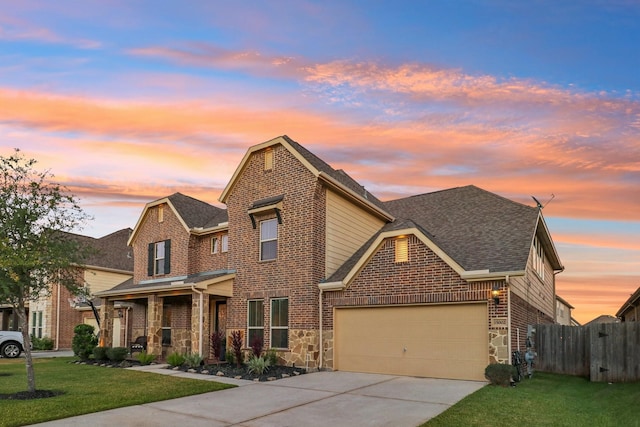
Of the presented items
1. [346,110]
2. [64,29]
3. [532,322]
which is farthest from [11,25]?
[532,322]

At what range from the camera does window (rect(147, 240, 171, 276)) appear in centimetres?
2359

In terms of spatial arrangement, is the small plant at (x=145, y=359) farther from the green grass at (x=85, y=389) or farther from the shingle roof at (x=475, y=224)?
the shingle roof at (x=475, y=224)

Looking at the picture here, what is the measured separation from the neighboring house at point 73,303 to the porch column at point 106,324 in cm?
870

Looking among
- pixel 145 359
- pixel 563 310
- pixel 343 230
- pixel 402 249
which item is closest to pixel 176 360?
pixel 145 359

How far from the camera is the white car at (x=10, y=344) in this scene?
25.2m

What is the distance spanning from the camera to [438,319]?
1501 centimetres

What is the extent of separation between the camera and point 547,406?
10.7m

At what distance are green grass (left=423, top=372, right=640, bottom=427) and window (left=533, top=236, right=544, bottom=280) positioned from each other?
655cm

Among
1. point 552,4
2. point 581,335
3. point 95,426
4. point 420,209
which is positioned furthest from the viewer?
point 420,209

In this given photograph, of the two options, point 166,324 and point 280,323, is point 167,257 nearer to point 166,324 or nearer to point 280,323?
point 166,324

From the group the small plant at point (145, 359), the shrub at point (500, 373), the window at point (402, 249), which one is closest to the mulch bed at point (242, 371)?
the small plant at point (145, 359)

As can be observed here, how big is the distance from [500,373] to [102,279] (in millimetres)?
29659

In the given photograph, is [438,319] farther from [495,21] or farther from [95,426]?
[95,426]

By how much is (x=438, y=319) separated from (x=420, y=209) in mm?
8664
